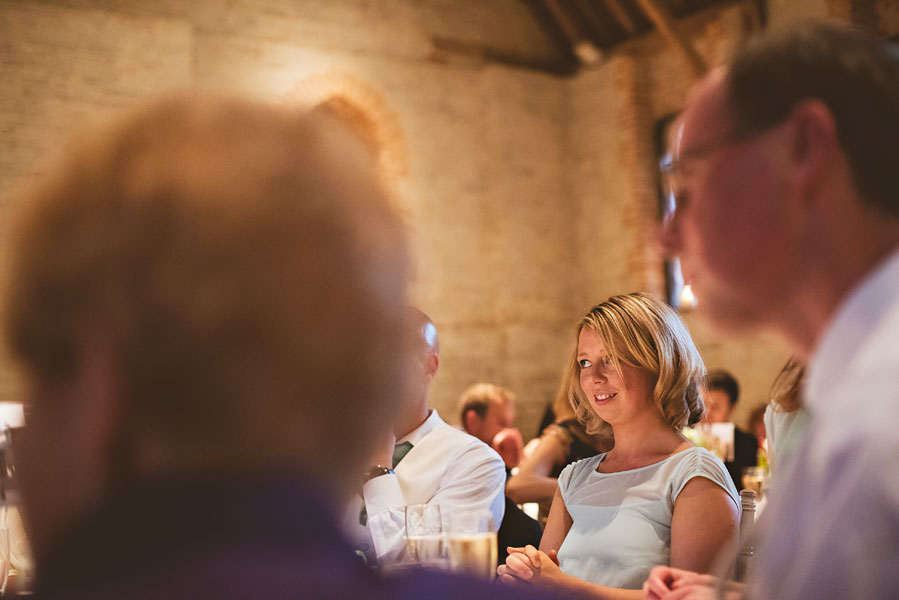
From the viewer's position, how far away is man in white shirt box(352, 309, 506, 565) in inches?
104

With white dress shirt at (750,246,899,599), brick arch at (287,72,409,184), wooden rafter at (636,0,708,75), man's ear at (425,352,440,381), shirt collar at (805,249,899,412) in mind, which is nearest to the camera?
white dress shirt at (750,246,899,599)

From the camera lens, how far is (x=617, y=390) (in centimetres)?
253

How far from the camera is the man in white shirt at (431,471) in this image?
2.65 metres

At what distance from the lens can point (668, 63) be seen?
9406mm

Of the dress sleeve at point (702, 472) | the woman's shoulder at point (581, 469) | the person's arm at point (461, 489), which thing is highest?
the dress sleeve at point (702, 472)

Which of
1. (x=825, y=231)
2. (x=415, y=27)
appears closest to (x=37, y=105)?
(x=415, y=27)

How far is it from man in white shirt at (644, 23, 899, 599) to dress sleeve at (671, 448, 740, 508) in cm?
126

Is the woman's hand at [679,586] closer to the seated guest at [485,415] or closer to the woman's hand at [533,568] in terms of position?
the woman's hand at [533,568]

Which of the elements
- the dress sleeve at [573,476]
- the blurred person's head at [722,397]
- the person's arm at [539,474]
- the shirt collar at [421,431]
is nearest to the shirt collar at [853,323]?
the dress sleeve at [573,476]

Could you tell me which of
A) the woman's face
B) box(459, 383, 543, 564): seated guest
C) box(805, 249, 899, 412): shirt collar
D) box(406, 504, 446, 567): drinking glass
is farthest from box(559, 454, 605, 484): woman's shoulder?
box(459, 383, 543, 564): seated guest

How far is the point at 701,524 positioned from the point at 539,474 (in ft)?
7.79

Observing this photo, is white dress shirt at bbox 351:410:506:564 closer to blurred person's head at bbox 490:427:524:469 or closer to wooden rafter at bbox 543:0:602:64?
blurred person's head at bbox 490:427:524:469

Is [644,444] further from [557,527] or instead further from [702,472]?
[557,527]

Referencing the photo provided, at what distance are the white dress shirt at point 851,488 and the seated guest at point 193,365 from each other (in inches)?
14.4
